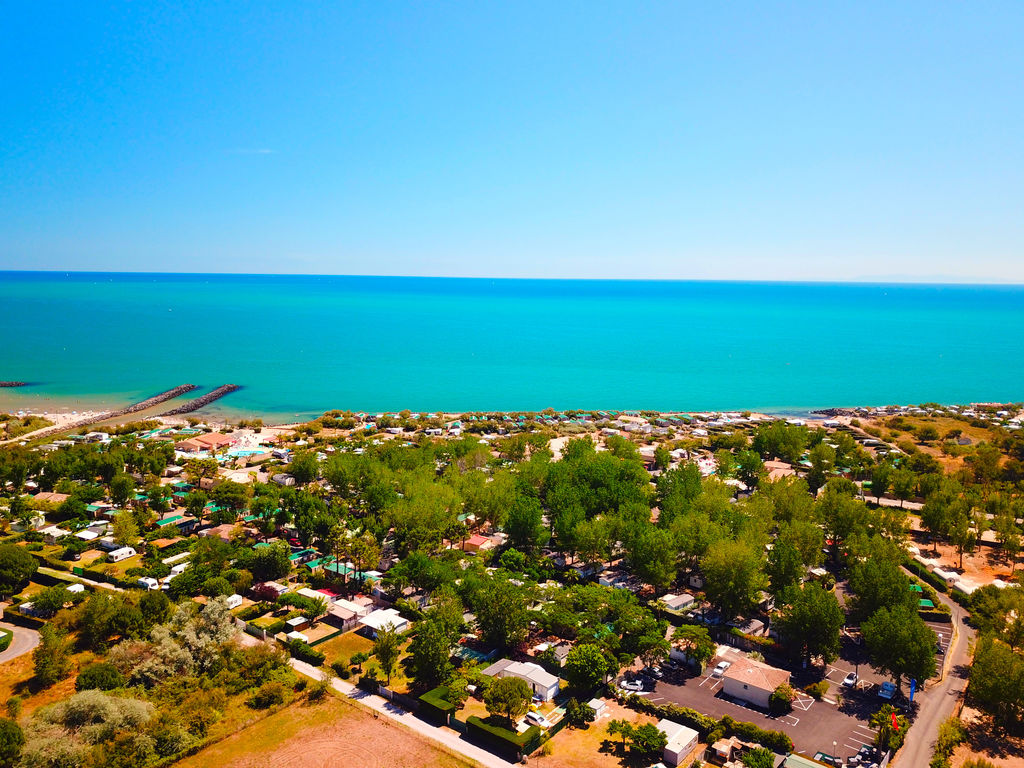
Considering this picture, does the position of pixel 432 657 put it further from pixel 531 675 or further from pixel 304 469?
pixel 304 469

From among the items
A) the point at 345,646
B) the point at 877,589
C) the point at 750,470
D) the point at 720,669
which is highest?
the point at 877,589

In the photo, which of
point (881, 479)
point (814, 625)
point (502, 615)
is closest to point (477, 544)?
point (502, 615)

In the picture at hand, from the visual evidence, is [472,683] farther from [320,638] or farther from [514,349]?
[514,349]

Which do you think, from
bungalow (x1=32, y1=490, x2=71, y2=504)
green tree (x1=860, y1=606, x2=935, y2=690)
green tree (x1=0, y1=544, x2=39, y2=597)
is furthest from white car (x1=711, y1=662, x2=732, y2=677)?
bungalow (x1=32, y1=490, x2=71, y2=504)

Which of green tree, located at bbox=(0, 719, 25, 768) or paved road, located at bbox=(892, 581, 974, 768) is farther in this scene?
paved road, located at bbox=(892, 581, 974, 768)

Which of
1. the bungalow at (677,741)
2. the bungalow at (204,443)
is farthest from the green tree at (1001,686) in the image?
the bungalow at (204,443)

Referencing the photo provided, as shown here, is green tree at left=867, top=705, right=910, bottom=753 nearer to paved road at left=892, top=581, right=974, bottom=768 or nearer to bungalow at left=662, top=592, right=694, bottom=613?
paved road at left=892, top=581, right=974, bottom=768
